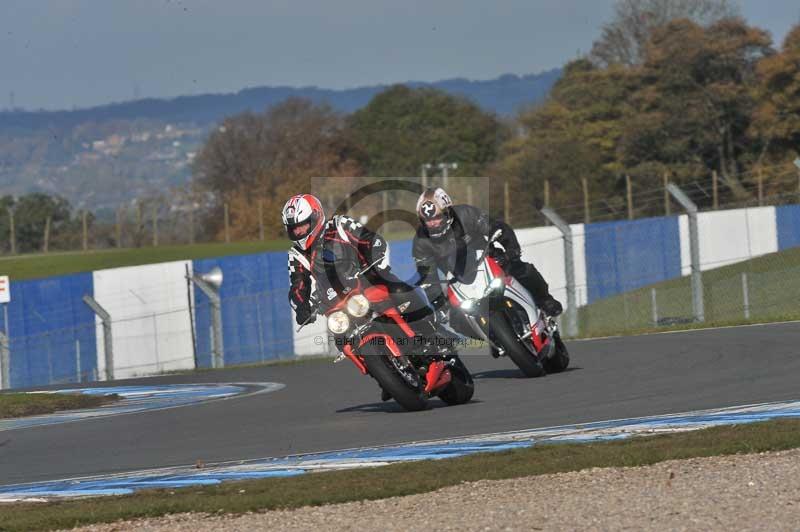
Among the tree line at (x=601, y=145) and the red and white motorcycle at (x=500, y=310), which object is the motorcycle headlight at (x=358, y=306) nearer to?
the red and white motorcycle at (x=500, y=310)

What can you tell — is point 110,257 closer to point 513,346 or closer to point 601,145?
point 601,145

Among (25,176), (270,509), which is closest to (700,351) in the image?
(270,509)

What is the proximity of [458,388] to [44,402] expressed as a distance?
5801mm

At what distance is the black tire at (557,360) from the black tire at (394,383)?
256 centimetres

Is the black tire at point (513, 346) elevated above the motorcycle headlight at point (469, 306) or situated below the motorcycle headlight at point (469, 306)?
below

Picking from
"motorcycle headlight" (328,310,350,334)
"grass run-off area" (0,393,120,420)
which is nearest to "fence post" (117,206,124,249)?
"grass run-off area" (0,393,120,420)

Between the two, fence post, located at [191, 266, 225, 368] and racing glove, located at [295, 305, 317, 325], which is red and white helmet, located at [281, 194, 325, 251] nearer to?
racing glove, located at [295, 305, 317, 325]

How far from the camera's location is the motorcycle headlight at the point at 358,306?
988 centimetres

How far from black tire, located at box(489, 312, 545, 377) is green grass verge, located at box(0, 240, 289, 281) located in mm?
28917

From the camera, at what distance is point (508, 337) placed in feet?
38.5

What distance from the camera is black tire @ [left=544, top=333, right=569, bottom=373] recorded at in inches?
508

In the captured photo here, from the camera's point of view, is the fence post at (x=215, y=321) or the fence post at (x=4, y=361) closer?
the fence post at (x=4, y=361)

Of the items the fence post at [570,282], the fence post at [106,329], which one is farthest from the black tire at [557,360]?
the fence post at [106,329]

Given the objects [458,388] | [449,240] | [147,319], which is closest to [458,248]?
[449,240]
